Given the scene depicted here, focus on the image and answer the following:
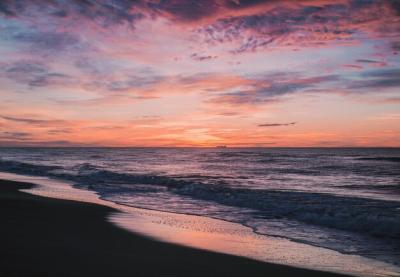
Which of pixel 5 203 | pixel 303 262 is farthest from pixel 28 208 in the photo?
pixel 303 262

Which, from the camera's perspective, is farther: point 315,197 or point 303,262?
point 315,197

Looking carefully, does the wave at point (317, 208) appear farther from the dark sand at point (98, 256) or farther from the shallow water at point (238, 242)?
the dark sand at point (98, 256)

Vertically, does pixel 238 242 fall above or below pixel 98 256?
below

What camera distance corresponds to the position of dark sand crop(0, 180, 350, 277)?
668 centimetres

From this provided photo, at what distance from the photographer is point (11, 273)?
6.18 metres

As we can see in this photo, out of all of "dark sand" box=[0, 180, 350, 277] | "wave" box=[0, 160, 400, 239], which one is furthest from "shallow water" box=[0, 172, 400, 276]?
"wave" box=[0, 160, 400, 239]

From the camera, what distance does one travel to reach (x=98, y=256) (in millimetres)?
7547

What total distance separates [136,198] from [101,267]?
1181cm

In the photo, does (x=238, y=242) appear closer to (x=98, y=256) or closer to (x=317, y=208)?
(x=98, y=256)

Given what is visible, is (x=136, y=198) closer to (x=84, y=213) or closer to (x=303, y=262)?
(x=84, y=213)

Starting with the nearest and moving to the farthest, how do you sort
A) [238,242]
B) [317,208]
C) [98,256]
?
[98,256], [238,242], [317,208]

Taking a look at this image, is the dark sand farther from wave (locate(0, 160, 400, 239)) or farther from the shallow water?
wave (locate(0, 160, 400, 239))

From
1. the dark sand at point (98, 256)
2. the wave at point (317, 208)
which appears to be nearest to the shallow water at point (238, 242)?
the dark sand at point (98, 256)

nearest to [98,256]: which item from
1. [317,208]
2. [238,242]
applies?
[238,242]
